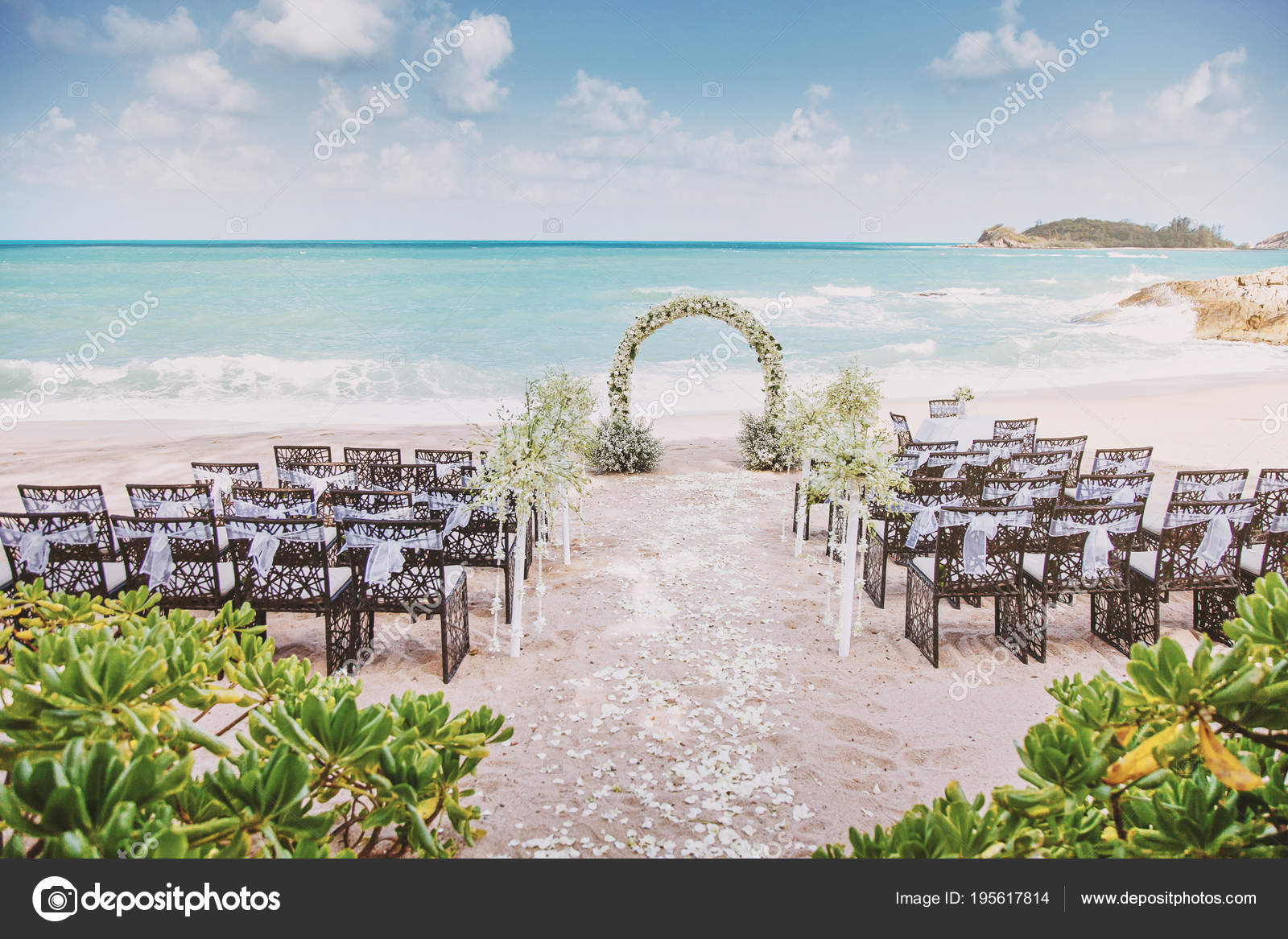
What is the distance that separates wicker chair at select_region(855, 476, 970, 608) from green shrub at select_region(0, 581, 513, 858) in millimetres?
5100

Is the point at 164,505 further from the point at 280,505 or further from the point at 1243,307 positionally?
the point at 1243,307

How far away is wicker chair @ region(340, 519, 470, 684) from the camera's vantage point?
4910mm

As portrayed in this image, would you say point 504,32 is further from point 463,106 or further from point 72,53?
point 72,53

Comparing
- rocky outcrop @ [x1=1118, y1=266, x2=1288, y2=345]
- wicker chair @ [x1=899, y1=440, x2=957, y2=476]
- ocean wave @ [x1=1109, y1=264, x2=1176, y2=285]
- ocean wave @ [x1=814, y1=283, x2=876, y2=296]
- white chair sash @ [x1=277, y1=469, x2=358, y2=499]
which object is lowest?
white chair sash @ [x1=277, y1=469, x2=358, y2=499]

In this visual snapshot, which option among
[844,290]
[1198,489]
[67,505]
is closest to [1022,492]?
[1198,489]

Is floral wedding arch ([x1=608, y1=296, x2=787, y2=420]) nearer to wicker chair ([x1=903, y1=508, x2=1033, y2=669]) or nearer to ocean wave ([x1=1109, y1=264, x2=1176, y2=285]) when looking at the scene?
wicker chair ([x1=903, y1=508, x2=1033, y2=669])

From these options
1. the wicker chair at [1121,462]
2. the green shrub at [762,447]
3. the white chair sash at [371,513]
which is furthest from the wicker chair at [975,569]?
the green shrub at [762,447]

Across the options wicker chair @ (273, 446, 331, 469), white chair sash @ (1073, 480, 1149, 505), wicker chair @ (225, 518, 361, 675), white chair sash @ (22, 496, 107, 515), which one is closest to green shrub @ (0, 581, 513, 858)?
wicker chair @ (225, 518, 361, 675)

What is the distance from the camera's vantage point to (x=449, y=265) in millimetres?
54406

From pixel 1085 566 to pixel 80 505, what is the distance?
7.88m

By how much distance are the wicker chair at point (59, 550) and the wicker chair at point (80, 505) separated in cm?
12

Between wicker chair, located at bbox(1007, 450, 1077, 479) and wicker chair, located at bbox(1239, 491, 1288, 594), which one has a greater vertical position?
wicker chair, located at bbox(1007, 450, 1077, 479)
